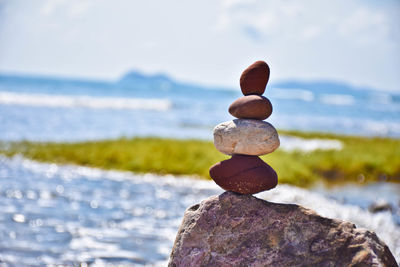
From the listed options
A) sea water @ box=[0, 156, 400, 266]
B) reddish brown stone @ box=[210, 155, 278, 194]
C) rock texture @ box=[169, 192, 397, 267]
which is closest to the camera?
rock texture @ box=[169, 192, 397, 267]

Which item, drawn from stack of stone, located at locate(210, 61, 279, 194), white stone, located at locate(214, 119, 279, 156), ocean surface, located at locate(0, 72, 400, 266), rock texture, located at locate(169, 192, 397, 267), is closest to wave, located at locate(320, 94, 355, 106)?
ocean surface, located at locate(0, 72, 400, 266)

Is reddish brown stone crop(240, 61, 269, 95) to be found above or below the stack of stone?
above

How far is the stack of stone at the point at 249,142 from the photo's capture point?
20.8 ft

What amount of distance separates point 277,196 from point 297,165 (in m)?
4.22

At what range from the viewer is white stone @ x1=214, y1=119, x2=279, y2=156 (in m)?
6.33

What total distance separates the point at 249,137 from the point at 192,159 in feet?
42.2

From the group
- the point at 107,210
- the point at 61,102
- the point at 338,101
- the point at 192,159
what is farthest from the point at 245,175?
the point at 338,101

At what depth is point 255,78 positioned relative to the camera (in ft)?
21.5

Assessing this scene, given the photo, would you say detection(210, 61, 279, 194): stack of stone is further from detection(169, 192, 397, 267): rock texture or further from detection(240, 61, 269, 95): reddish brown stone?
detection(169, 192, 397, 267): rock texture

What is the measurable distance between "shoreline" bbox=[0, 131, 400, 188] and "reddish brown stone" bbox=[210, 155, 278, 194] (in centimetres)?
1098

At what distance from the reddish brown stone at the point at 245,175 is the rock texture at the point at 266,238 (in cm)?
14

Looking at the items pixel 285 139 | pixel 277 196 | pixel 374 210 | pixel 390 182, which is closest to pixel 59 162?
pixel 277 196

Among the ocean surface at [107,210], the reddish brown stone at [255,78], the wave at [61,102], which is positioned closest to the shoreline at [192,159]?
the ocean surface at [107,210]

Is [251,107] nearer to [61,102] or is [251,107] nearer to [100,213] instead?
[100,213]
